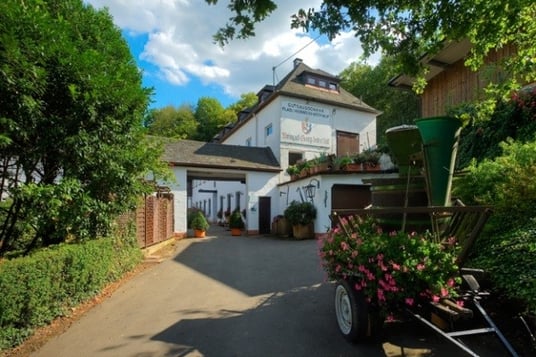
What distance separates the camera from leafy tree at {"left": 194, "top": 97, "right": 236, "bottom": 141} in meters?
38.6

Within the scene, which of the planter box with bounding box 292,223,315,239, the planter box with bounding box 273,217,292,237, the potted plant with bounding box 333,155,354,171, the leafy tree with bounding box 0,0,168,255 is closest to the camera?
the leafy tree with bounding box 0,0,168,255

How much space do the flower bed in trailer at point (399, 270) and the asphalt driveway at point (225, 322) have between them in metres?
0.71

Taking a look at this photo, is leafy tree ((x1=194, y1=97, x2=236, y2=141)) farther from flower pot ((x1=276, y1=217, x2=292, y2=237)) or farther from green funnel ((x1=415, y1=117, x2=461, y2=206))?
green funnel ((x1=415, y1=117, x2=461, y2=206))

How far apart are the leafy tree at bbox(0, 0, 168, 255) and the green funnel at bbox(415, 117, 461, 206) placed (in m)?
4.60

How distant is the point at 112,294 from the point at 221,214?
19.7 metres

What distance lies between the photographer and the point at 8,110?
409cm

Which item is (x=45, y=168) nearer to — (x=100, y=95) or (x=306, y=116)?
(x=100, y=95)

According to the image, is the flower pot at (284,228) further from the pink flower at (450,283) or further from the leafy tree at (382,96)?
the leafy tree at (382,96)

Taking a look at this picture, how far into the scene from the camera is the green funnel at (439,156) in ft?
12.0

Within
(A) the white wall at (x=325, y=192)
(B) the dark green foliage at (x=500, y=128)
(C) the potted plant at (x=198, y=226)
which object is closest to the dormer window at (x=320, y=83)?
(A) the white wall at (x=325, y=192)

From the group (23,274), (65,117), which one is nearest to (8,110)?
(65,117)

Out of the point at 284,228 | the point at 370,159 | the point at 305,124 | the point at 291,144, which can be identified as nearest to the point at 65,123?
the point at 370,159

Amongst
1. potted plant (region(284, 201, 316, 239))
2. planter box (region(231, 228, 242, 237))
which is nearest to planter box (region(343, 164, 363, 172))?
potted plant (region(284, 201, 316, 239))

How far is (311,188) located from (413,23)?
34.8ft
